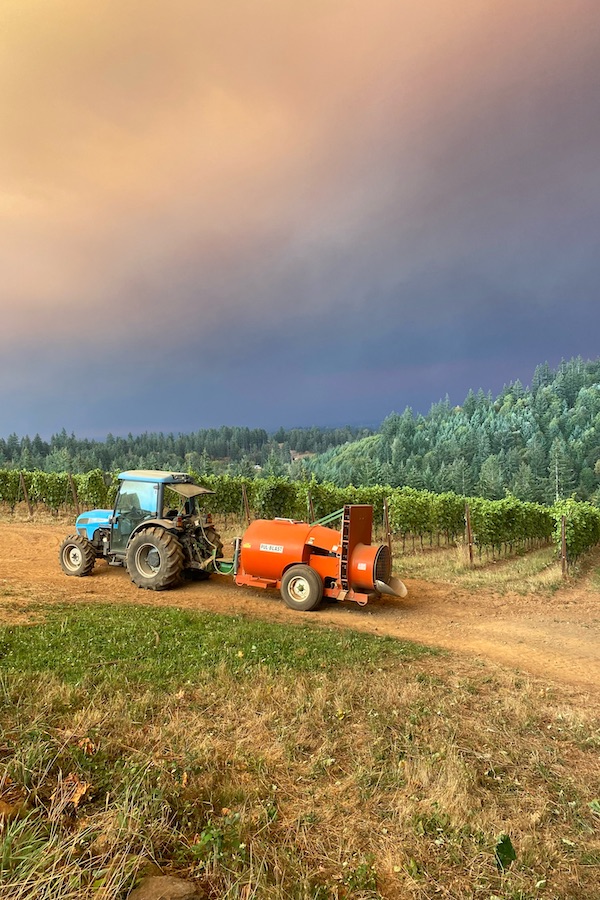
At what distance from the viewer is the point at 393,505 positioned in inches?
832

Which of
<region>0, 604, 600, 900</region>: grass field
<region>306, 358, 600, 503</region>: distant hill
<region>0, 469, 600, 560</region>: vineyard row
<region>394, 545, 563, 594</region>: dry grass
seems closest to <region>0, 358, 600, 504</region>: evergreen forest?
<region>306, 358, 600, 503</region>: distant hill

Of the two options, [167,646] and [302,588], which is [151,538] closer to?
[302,588]

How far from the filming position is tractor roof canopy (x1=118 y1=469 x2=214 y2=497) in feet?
38.9

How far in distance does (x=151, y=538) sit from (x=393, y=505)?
1222 cm

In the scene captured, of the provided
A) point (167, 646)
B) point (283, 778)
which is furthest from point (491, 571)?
point (283, 778)

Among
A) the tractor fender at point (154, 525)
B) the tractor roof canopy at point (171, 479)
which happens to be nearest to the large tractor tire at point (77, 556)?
the tractor fender at point (154, 525)

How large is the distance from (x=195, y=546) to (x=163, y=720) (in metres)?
7.66

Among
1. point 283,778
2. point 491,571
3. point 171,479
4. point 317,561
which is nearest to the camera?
point 283,778

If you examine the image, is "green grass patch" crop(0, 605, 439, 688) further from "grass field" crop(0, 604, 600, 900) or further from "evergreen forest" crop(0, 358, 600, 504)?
"evergreen forest" crop(0, 358, 600, 504)

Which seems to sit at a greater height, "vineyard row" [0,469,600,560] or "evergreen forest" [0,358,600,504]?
"evergreen forest" [0,358,600,504]

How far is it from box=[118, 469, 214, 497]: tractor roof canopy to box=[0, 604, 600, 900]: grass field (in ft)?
18.0

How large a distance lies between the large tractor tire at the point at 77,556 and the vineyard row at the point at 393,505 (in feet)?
28.6

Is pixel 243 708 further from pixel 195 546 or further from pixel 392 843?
pixel 195 546

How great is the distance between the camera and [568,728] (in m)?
5.36
